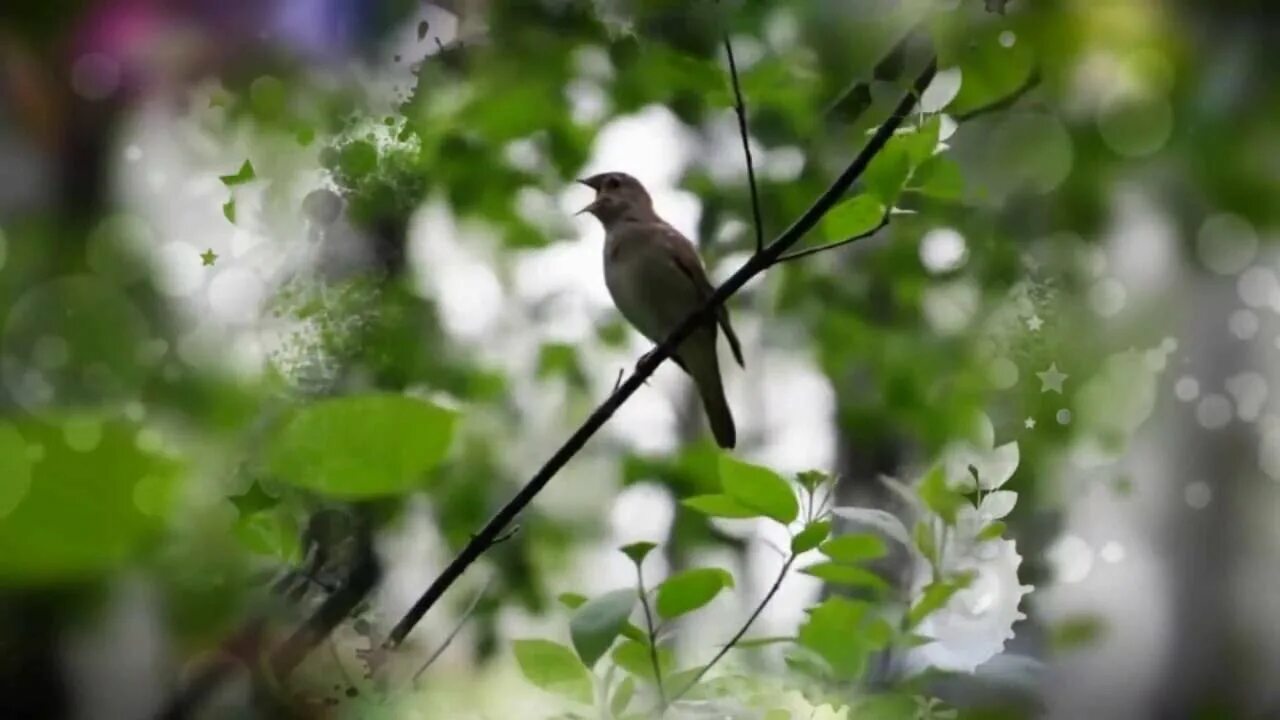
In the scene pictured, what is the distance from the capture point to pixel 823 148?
2.90ft

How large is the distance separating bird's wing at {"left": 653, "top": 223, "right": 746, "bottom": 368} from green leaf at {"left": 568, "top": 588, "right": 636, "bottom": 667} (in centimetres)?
22

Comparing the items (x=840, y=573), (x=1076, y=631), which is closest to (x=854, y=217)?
(x=840, y=573)

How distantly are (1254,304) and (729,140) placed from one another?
0.43 metres

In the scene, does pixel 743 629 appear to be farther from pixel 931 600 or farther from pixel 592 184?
pixel 592 184

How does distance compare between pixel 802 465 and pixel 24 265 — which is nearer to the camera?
pixel 24 265

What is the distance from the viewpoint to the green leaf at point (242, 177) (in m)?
0.74

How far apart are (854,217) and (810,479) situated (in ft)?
0.63

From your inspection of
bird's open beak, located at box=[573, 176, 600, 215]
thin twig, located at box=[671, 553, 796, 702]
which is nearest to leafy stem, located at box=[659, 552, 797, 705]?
thin twig, located at box=[671, 553, 796, 702]

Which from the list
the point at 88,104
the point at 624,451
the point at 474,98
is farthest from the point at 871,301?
the point at 88,104

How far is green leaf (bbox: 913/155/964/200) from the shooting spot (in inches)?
30.6

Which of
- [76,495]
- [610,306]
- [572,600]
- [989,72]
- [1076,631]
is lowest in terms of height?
[76,495]

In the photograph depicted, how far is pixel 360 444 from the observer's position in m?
0.67

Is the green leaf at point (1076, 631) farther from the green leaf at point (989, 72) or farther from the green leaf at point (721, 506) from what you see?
the green leaf at point (989, 72)

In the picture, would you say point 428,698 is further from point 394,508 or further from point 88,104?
point 88,104
